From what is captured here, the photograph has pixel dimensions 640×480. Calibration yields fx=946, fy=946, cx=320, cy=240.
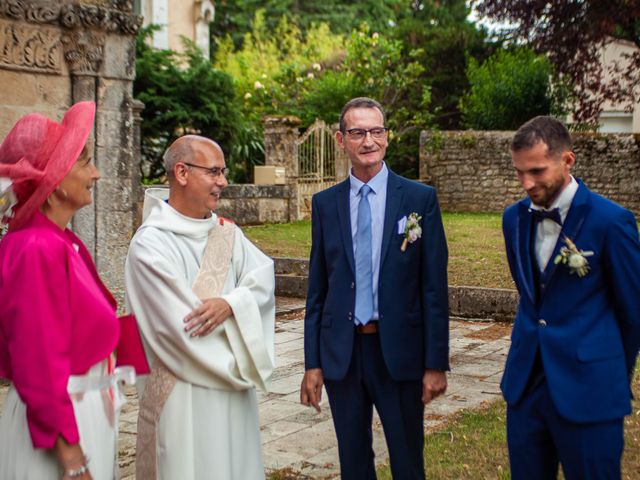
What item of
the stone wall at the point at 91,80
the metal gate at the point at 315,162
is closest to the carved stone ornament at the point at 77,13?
the stone wall at the point at 91,80

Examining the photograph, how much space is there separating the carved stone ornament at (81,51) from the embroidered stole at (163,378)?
14.0 feet

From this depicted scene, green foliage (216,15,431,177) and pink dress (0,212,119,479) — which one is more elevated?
green foliage (216,15,431,177)

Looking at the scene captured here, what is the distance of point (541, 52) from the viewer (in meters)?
20.6

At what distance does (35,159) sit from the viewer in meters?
3.10

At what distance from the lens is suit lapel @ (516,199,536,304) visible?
11.6 ft

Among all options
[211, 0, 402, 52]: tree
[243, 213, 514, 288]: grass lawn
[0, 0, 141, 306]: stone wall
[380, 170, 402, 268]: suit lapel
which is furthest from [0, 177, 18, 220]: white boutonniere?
[211, 0, 402, 52]: tree

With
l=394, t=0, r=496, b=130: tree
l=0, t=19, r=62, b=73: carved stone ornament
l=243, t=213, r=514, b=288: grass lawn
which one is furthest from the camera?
l=394, t=0, r=496, b=130: tree

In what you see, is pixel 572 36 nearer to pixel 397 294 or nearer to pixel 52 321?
pixel 397 294

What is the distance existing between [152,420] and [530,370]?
1483 millimetres

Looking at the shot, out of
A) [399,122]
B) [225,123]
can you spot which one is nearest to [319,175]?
[225,123]

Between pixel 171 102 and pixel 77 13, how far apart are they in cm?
1184

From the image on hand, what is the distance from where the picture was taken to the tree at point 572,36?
1947 centimetres

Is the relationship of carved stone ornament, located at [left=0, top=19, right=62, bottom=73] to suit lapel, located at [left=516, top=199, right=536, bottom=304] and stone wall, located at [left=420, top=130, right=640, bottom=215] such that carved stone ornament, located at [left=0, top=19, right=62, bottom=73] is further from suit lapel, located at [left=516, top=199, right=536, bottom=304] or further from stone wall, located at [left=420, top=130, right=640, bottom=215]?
stone wall, located at [left=420, top=130, right=640, bottom=215]

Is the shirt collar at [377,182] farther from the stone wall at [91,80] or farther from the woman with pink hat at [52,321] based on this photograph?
the stone wall at [91,80]
